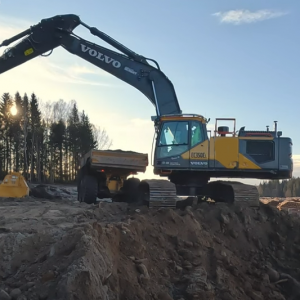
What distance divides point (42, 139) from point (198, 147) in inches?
1646

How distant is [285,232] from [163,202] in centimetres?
262

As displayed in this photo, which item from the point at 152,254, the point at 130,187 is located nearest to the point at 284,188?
the point at 130,187

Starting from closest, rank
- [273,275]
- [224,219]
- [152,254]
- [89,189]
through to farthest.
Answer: [152,254] < [273,275] < [224,219] < [89,189]

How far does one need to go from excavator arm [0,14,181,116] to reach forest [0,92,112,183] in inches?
1328

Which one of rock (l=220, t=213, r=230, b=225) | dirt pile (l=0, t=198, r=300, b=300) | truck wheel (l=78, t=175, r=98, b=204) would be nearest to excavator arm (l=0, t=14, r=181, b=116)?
truck wheel (l=78, t=175, r=98, b=204)

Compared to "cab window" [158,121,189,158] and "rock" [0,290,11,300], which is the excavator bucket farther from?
"rock" [0,290,11,300]

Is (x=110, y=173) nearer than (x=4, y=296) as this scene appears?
No

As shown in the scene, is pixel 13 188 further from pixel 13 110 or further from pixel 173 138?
pixel 13 110

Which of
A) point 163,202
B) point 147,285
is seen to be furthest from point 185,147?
point 147,285

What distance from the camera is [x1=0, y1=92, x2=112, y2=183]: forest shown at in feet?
158

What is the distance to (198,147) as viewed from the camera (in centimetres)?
1033

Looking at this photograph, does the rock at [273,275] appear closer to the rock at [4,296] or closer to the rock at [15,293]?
the rock at [15,293]

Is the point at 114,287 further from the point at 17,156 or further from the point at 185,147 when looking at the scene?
the point at 17,156

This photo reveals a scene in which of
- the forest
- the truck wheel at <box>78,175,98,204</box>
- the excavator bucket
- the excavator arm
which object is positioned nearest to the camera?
the truck wheel at <box>78,175,98,204</box>
